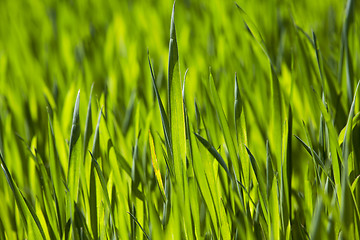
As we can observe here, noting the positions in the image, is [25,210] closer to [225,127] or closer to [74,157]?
[74,157]

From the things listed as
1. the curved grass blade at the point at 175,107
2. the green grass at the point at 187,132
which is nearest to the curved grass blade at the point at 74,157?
the green grass at the point at 187,132

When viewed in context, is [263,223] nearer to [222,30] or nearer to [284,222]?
[284,222]

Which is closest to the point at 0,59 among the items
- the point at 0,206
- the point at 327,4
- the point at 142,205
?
the point at 0,206

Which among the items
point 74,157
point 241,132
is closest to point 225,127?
point 241,132

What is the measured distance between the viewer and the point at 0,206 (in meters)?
0.60

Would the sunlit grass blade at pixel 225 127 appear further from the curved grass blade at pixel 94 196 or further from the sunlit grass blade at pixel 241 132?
the curved grass blade at pixel 94 196

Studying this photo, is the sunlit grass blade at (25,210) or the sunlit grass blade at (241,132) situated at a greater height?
the sunlit grass blade at (241,132)

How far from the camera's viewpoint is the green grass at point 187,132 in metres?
0.48

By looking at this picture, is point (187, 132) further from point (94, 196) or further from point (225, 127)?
point (94, 196)

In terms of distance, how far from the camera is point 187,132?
19.3 inches

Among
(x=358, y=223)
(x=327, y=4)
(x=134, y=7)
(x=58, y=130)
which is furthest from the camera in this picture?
(x=134, y=7)

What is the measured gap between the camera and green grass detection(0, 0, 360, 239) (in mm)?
480

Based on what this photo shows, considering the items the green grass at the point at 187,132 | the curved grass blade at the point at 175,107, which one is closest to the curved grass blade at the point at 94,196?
the green grass at the point at 187,132

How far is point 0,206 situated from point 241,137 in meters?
0.37
